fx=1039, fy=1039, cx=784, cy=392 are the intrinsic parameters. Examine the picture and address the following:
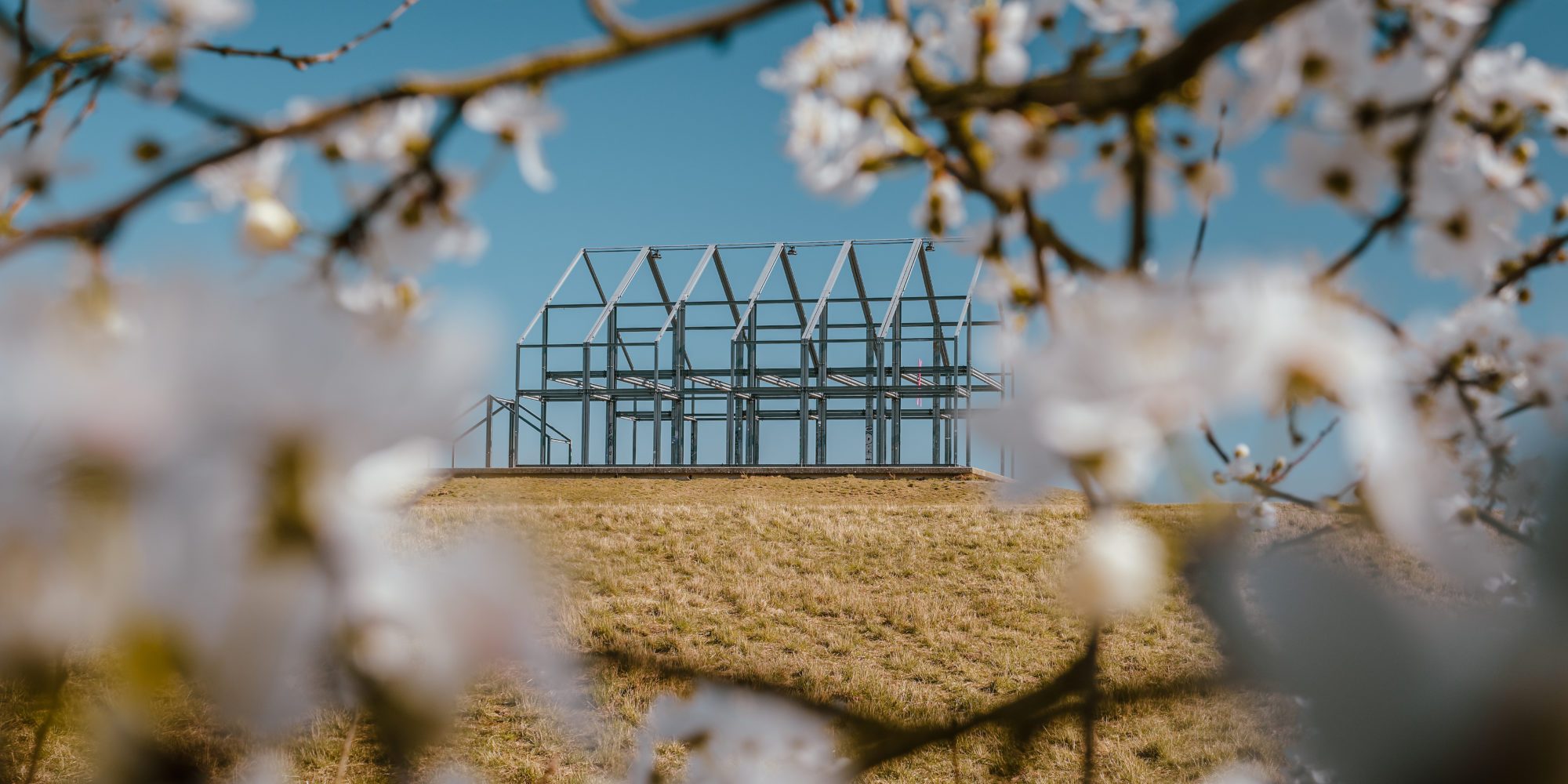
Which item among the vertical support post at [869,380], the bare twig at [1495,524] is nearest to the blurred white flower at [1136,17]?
the bare twig at [1495,524]

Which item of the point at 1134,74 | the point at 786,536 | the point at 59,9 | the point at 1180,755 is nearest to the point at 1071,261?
the point at 1134,74

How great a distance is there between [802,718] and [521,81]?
292mm

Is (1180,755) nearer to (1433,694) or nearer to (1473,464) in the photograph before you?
(1473,464)

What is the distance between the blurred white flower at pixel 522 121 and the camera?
362 mm

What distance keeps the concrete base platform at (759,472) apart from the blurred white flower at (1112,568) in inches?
305

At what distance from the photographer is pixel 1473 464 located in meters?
0.45

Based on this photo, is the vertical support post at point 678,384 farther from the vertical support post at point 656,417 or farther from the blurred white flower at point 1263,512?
the blurred white flower at point 1263,512

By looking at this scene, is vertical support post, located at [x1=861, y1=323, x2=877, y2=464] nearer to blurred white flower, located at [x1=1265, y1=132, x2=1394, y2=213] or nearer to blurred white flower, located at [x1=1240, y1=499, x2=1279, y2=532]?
blurred white flower, located at [x1=1240, y1=499, x2=1279, y2=532]

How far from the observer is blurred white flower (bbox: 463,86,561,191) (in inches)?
14.2

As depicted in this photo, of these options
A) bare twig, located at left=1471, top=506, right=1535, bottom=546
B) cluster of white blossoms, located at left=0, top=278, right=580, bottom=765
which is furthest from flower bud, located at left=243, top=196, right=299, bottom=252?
bare twig, located at left=1471, top=506, right=1535, bottom=546

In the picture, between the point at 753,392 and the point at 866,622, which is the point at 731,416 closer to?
the point at 753,392

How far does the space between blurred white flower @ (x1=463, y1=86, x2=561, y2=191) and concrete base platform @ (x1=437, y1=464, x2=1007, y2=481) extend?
772 centimetres

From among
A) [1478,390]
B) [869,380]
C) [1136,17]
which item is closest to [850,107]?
[1136,17]

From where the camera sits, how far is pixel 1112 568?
1.02 feet
